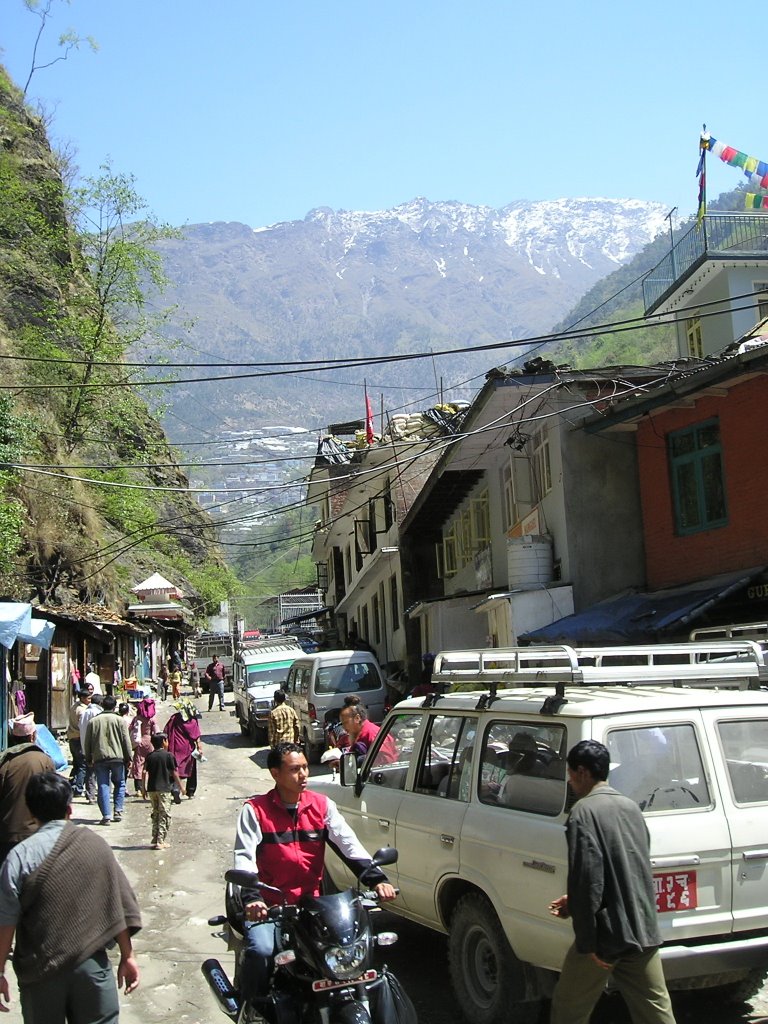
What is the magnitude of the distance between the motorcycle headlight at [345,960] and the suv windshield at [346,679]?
1670 centimetres

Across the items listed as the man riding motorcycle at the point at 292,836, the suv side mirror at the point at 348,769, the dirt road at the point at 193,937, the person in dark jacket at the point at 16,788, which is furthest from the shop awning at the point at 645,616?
the man riding motorcycle at the point at 292,836

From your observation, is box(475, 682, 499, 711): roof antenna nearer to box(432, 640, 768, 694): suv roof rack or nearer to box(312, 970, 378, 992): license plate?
box(432, 640, 768, 694): suv roof rack

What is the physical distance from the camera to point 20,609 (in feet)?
44.1

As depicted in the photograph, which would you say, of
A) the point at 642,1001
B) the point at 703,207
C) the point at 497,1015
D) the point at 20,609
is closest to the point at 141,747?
the point at 20,609

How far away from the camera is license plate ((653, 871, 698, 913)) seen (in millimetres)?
4859

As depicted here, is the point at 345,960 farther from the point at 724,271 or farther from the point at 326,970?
the point at 724,271

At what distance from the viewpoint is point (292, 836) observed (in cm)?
509

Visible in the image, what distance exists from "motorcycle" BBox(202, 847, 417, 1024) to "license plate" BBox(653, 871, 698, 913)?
1.31 metres

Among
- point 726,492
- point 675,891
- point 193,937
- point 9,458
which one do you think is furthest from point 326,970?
point 9,458

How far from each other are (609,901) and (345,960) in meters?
1.15

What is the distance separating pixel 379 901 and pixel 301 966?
1.66ft

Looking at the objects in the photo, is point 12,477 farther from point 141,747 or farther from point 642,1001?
point 642,1001

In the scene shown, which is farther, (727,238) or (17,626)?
(727,238)

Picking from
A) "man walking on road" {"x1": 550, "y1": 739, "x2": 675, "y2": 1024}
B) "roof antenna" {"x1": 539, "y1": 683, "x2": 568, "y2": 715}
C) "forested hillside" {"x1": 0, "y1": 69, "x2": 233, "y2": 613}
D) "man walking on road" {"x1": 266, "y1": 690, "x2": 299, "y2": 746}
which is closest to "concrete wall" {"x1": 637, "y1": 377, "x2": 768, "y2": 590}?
"man walking on road" {"x1": 266, "y1": 690, "x2": 299, "y2": 746}
